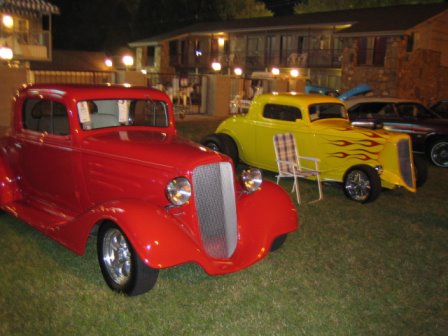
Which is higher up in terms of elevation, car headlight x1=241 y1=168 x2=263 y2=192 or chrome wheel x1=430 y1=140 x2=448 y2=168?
car headlight x1=241 y1=168 x2=263 y2=192

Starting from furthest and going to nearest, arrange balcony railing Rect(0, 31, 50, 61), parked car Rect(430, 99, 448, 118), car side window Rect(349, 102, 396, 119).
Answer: balcony railing Rect(0, 31, 50, 61) → parked car Rect(430, 99, 448, 118) → car side window Rect(349, 102, 396, 119)

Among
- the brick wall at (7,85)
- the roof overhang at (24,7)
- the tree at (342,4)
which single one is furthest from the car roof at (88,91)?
the tree at (342,4)

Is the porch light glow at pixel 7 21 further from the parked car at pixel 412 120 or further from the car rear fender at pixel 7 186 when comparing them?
the car rear fender at pixel 7 186

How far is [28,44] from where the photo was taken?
2223 centimetres

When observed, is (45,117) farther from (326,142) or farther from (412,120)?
(412,120)

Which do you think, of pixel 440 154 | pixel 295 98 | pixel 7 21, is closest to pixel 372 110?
pixel 440 154

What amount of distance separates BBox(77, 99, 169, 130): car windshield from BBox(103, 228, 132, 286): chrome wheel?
1359 millimetres

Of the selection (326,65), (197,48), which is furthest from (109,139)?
(197,48)

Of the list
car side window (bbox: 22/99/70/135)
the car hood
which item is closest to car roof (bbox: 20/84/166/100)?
car side window (bbox: 22/99/70/135)

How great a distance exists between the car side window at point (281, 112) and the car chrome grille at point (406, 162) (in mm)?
1868

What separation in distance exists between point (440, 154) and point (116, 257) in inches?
372

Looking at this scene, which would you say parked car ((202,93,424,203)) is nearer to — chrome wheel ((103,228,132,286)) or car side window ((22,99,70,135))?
car side window ((22,99,70,135))

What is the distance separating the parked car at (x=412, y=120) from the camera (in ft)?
36.4

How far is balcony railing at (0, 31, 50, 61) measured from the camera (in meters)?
21.2
